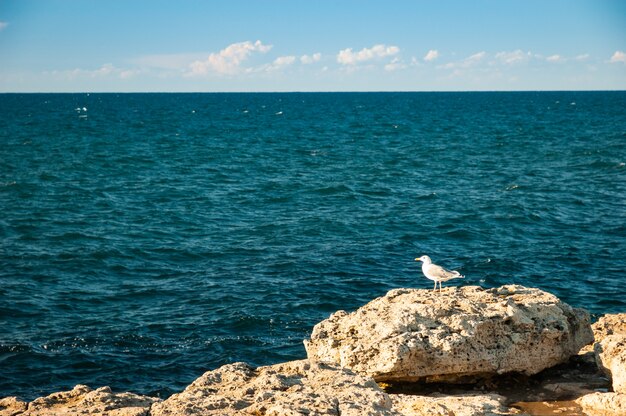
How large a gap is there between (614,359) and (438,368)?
2569 mm

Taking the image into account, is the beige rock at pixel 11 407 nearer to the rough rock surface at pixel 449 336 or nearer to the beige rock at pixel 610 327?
the rough rock surface at pixel 449 336

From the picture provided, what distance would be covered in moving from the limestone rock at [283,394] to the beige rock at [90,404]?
1.25 feet

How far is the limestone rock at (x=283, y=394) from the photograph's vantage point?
7.87 meters

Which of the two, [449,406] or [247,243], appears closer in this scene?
[449,406]

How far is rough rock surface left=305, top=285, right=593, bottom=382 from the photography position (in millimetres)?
10547

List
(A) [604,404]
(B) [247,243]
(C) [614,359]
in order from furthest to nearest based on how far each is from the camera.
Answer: (B) [247,243], (C) [614,359], (A) [604,404]

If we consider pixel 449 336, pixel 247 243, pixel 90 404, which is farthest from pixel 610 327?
pixel 247 243

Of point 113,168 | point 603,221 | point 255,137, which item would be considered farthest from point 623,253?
point 255,137

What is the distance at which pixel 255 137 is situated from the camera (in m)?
72.3

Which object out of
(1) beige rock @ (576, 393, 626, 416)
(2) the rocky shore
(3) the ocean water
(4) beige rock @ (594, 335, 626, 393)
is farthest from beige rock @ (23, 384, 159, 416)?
(4) beige rock @ (594, 335, 626, 393)

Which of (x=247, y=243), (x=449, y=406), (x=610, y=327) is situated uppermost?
(x=449, y=406)

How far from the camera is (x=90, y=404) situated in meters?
8.48

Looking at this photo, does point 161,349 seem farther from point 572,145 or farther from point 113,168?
point 572,145

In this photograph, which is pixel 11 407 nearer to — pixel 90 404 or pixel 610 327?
pixel 90 404
